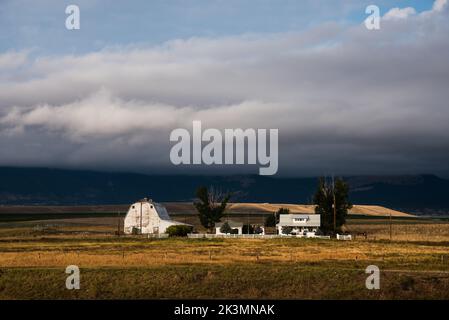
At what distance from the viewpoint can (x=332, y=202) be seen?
388ft

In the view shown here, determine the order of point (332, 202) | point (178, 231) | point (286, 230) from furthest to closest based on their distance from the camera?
point (286, 230)
point (332, 202)
point (178, 231)

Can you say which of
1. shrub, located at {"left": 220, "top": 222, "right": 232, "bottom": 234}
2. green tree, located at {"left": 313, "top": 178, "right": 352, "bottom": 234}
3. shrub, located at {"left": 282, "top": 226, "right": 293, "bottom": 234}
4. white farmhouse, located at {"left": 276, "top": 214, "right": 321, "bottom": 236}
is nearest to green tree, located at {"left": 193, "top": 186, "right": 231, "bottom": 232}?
shrub, located at {"left": 220, "top": 222, "right": 232, "bottom": 234}

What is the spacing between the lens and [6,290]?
52594 mm

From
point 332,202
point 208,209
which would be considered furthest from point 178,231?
point 332,202

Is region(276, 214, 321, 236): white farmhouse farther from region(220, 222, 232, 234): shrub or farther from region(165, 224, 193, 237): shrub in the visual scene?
region(165, 224, 193, 237): shrub

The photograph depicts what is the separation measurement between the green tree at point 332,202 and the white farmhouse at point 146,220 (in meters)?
30.4

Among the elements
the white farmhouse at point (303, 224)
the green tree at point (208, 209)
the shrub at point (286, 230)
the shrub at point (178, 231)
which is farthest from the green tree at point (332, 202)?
the shrub at point (178, 231)

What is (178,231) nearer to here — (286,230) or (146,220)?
(146,220)

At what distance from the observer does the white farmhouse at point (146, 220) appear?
13238cm

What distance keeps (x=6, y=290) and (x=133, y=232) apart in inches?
3121

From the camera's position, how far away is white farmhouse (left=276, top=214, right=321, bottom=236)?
124 metres

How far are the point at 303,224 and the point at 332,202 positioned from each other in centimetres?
1010

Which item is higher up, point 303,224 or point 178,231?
point 303,224
